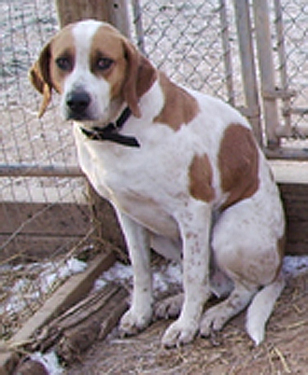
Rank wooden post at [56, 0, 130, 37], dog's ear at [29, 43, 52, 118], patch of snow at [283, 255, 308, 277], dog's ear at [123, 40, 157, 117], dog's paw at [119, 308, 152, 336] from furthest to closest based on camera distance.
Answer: patch of snow at [283, 255, 308, 277], wooden post at [56, 0, 130, 37], dog's paw at [119, 308, 152, 336], dog's ear at [29, 43, 52, 118], dog's ear at [123, 40, 157, 117]

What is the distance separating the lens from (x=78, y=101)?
3344mm

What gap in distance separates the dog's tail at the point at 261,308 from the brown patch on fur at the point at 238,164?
480 millimetres

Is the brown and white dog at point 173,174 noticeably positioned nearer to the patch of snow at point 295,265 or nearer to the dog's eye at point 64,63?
A: the dog's eye at point 64,63

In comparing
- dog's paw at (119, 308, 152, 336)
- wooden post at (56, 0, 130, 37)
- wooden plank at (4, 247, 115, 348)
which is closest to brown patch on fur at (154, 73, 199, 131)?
wooden post at (56, 0, 130, 37)

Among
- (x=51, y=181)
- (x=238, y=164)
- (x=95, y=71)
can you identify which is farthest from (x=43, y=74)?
(x=51, y=181)

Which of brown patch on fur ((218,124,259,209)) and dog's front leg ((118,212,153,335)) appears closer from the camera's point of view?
brown patch on fur ((218,124,259,209))

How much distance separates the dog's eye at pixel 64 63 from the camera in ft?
11.2

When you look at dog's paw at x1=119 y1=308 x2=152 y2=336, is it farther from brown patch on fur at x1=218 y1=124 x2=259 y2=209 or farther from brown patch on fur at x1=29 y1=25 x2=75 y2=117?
brown patch on fur at x1=29 y1=25 x2=75 y2=117

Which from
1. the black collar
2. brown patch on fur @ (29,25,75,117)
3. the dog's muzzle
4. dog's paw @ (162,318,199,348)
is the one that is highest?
brown patch on fur @ (29,25,75,117)

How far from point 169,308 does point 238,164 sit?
83 centimetres

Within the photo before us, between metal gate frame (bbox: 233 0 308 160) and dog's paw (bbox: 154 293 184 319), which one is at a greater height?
metal gate frame (bbox: 233 0 308 160)

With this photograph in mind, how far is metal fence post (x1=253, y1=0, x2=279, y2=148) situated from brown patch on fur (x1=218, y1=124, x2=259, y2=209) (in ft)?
0.99

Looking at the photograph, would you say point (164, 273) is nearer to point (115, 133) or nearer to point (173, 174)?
point (173, 174)

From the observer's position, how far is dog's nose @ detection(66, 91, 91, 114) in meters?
3.34
